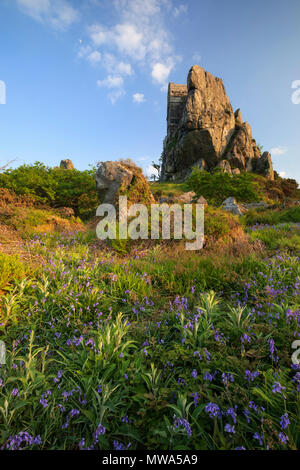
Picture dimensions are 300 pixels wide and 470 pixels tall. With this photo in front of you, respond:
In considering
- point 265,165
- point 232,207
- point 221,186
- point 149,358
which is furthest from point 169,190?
point 265,165

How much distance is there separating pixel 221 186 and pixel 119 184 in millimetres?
6643

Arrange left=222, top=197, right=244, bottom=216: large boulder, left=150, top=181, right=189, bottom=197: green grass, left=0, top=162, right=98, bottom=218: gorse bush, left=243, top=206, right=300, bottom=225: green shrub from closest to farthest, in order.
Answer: left=243, top=206, right=300, bottom=225: green shrub < left=0, top=162, right=98, bottom=218: gorse bush < left=222, top=197, right=244, bottom=216: large boulder < left=150, top=181, right=189, bottom=197: green grass

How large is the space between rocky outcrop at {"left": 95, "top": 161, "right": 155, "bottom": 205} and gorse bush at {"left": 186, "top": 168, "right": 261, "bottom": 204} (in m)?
4.82

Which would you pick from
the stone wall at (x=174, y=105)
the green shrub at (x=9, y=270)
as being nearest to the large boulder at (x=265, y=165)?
the stone wall at (x=174, y=105)

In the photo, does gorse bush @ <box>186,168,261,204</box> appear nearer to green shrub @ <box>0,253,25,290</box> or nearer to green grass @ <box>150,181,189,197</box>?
green grass @ <box>150,181,189,197</box>

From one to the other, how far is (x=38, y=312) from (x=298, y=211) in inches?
419

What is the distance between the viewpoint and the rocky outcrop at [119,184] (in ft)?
27.5

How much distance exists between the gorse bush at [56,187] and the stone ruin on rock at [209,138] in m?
29.1


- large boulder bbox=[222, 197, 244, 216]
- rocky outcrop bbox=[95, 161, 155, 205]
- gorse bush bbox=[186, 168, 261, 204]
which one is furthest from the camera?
gorse bush bbox=[186, 168, 261, 204]

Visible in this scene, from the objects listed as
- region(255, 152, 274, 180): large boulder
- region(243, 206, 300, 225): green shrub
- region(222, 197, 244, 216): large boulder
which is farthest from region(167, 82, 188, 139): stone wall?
region(243, 206, 300, 225): green shrub

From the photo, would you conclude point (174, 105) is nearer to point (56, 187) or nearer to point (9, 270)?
point (56, 187)

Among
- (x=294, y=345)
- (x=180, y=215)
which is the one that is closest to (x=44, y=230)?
(x=180, y=215)

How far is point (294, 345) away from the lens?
6.37ft

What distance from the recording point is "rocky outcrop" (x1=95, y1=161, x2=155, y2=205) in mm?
8373
